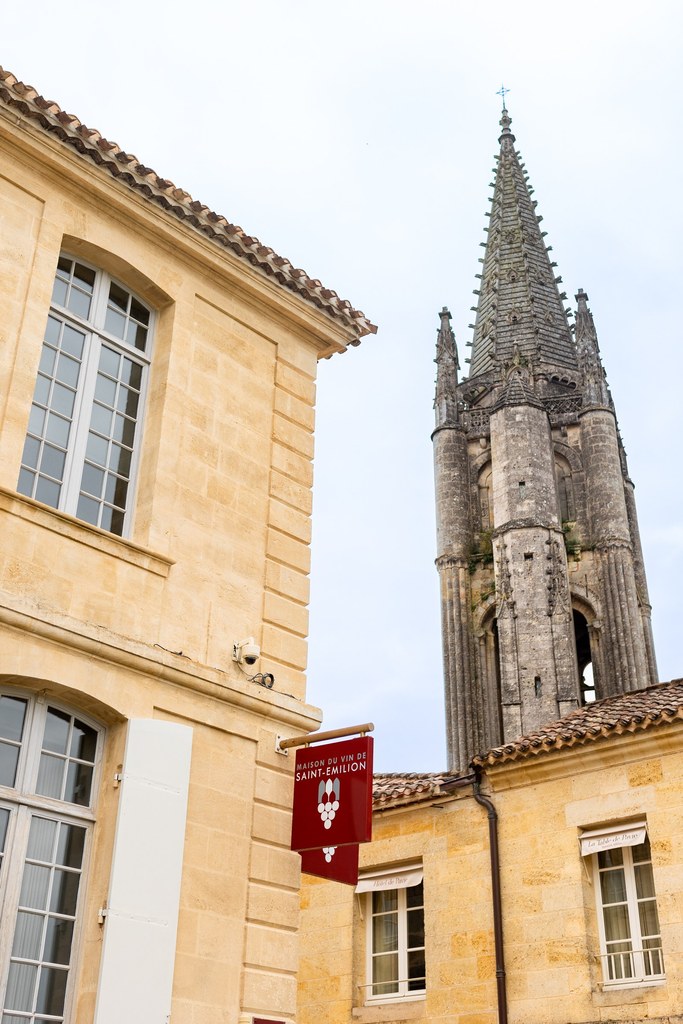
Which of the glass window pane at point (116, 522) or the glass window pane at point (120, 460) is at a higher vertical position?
the glass window pane at point (120, 460)

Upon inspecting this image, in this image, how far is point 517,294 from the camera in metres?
58.5

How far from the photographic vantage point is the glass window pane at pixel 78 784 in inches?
298

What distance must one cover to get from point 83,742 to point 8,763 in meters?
0.65

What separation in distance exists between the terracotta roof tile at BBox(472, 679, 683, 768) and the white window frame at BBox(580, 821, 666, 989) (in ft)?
3.38

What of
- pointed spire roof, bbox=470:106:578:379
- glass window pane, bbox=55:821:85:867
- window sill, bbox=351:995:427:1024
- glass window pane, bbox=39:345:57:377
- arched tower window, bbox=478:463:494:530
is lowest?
window sill, bbox=351:995:427:1024

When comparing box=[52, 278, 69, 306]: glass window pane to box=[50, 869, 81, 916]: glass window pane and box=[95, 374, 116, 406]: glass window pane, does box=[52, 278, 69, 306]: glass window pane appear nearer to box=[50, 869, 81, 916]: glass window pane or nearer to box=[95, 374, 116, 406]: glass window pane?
box=[95, 374, 116, 406]: glass window pane

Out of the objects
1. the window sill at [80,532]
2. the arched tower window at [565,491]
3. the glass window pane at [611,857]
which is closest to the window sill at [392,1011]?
the glass window pane at [611,857]

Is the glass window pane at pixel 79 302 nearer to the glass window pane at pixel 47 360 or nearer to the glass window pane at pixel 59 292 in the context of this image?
the glass window pane at pixel 59 292

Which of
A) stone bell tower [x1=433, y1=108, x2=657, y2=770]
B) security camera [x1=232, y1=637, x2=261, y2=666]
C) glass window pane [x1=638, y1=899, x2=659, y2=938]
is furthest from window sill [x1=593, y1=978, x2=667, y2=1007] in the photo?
stone bell tower [x1=433, y1=108, x2=657, y2=770]

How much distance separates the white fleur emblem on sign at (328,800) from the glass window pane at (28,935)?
2075 millimetres

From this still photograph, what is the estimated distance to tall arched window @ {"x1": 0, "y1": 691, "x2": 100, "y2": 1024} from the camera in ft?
22.7

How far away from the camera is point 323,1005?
14.4 metres

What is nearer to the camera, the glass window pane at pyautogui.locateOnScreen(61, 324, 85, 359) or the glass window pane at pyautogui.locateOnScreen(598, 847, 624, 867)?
the glass window pane at pyautogui.locateOnScreen(61, 324, 85, 359)

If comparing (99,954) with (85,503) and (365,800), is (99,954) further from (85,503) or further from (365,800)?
(85,503)
